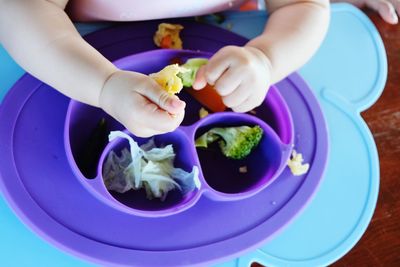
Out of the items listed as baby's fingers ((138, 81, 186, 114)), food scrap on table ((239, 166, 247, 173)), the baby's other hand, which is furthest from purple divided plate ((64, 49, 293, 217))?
the baby's other hand

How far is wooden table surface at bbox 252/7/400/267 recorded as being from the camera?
2.17 ft

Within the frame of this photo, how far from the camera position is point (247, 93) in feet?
2.08

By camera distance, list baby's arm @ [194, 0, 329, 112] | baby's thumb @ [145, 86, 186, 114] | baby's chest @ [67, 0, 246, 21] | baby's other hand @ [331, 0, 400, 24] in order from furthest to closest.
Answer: baby's other hand @ [331, 0, 400, 24], baby's chest @ [67, 0, 246, 21], baby's arm @ [194, 0, 329, 112], baby's thumb @ [145, 86, 186, 114]

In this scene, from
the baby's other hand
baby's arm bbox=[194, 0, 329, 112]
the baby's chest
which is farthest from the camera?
the baby's other hand

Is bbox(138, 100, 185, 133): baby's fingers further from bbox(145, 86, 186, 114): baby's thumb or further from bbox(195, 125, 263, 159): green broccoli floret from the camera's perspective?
bbox(195, 125, 263, 159): green broccoli floret

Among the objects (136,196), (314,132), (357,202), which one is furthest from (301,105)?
(136,196)

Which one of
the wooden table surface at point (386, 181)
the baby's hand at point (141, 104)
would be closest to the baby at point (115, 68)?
the baby's hand at point (141, 104)

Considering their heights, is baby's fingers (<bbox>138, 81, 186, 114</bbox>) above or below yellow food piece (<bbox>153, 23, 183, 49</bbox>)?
above

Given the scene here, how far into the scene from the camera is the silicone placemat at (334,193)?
596mm

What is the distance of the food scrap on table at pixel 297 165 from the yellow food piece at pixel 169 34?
22cm

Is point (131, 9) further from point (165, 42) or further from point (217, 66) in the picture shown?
point (217, 66)

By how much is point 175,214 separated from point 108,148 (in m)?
0.11

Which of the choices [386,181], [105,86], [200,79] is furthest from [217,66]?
[386,181]

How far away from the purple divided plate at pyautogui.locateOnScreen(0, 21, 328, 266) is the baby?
53 mm
